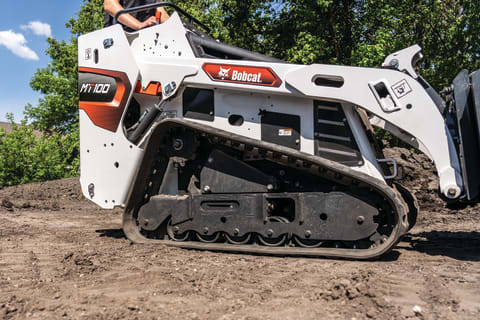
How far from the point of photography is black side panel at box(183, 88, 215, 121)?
14.3ft

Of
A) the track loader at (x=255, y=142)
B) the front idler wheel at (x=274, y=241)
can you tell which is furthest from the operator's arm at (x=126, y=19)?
the front idler wheel at (x=274, y=241)

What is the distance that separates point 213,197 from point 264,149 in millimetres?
758

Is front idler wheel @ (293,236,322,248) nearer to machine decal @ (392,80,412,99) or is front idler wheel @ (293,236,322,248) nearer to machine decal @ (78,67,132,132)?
machine decal @ (392,80,412,99)

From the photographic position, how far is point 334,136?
13.0ft

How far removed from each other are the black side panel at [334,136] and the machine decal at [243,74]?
0.52 m

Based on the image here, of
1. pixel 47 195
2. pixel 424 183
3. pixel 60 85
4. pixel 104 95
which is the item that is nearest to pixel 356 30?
pixel 424 183

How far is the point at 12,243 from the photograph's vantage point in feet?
15.4

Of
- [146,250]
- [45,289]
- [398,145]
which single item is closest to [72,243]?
[146,250]

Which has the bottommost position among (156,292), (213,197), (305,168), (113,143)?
(156,292)

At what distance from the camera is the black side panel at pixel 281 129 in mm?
4051

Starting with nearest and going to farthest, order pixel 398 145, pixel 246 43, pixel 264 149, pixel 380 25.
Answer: pixel 264 149
pixel 398 145
pixel 380 25
pixel 246 43

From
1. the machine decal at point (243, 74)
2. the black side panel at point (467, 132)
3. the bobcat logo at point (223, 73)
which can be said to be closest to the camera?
the black side panel at point (467, 132)

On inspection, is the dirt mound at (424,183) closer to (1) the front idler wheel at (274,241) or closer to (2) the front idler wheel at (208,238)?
(1) the front idler wheel at (274,241)

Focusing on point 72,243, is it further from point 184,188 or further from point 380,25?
point 380,25
